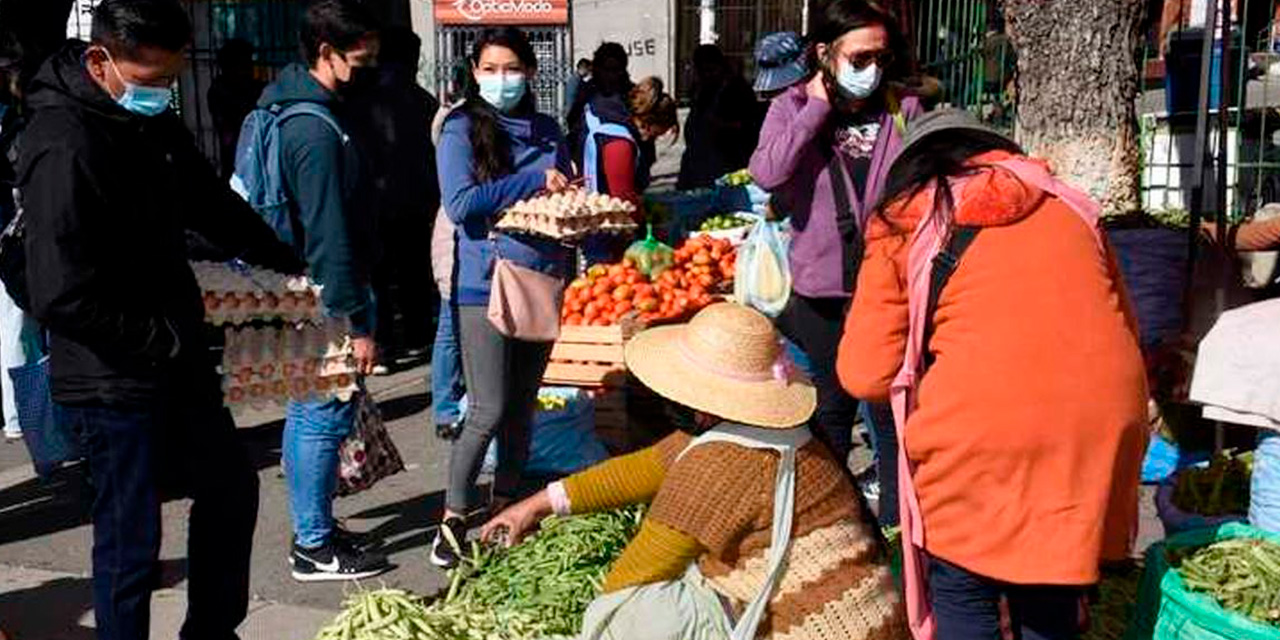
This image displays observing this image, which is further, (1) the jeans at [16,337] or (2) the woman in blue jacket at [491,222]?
(1) the jeans at [16,337]

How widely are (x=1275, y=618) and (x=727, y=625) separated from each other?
1.45m

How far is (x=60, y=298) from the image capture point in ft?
11.5

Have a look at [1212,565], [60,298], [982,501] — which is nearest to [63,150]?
[60,298]

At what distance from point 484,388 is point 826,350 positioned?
1170 mm

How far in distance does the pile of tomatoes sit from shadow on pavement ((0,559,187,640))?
2.30 m

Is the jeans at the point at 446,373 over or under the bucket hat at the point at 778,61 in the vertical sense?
under

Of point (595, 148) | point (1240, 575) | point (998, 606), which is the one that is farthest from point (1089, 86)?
point (998, 606)

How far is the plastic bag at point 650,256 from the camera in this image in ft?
24.5

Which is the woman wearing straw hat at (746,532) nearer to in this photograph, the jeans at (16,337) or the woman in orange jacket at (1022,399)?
the woman in orange jacket at (1022,399)

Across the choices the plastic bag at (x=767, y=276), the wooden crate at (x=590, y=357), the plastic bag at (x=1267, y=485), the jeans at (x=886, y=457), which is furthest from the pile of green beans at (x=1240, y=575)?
the wooden crate at (x=590, y=357)

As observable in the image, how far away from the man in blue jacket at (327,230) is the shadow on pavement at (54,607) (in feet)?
1.78

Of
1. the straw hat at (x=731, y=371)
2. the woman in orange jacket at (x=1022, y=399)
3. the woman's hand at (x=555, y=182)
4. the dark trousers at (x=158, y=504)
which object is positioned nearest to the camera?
the woman in orange jacket at (x=1022, y=399)

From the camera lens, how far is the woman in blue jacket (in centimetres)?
498

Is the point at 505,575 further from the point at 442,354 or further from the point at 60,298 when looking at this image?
the point at 442,354
